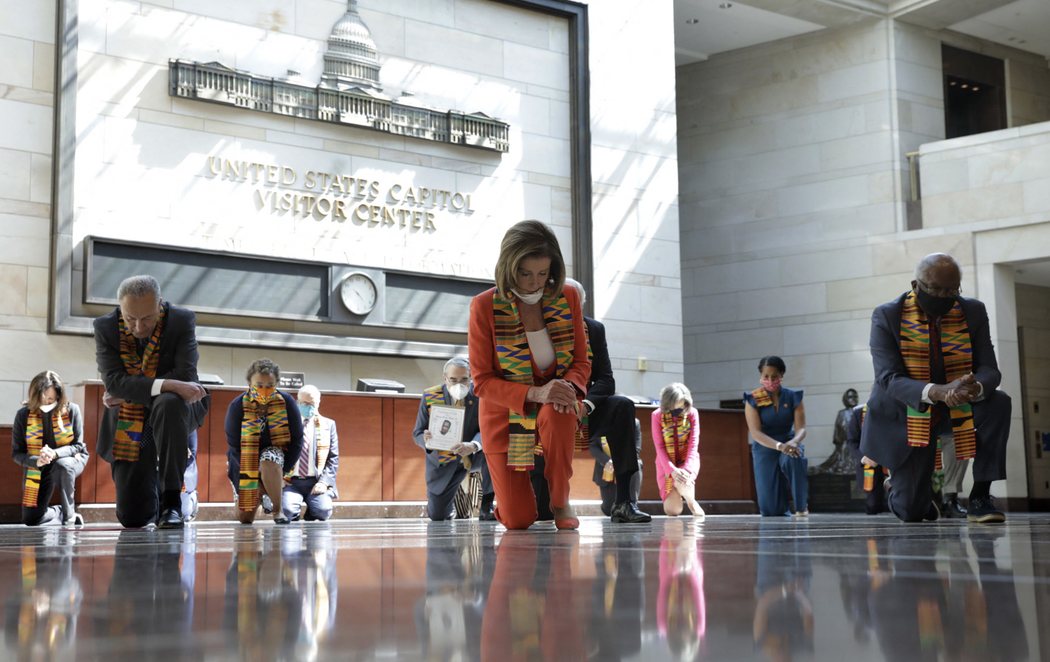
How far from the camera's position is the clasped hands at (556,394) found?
488 centimetres

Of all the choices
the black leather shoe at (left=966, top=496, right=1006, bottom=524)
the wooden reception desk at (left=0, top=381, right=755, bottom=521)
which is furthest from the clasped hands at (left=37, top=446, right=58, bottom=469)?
the black leather shoe at (left=966, top=496, right=1006, bottom=524)

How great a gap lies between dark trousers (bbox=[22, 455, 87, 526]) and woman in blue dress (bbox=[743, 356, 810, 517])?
6174 mm

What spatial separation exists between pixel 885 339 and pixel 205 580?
15.6 feet

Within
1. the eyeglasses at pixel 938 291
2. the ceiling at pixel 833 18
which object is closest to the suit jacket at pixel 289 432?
the eyeglasses at pixel 938 291

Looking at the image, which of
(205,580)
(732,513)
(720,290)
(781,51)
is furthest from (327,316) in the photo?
(205,580)

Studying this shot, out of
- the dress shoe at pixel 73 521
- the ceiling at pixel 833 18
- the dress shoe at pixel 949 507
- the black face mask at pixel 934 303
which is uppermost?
the ceiling at pixel 833 18

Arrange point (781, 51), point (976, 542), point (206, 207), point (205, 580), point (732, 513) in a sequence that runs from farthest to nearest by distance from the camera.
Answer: point (781, 51), point (732, 513), point (206, 207), point (976, 542), point (205, 580)

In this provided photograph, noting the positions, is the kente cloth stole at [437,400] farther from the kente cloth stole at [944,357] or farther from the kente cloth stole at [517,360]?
the kente cloth stole at [517,360]

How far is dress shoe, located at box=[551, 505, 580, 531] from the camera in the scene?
16.8 feet

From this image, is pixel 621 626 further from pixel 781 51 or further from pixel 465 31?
pixel 781 51

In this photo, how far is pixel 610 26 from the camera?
17500 millimetres

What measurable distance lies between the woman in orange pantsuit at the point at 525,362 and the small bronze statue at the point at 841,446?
13863 mm

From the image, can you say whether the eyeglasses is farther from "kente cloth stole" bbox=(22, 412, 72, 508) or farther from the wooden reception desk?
the wooden reception desk

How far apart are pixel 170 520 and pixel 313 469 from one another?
5.08m
